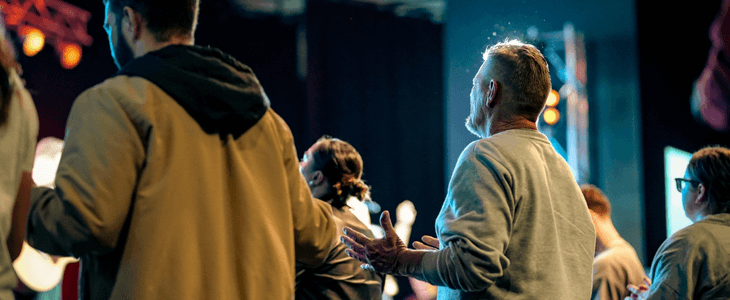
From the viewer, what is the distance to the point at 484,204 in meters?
1.39

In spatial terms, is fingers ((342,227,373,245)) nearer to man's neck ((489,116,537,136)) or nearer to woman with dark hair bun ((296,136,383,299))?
man's neck ((489,116,537,136))

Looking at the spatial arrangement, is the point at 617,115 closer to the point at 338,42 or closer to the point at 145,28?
the point at 338,42

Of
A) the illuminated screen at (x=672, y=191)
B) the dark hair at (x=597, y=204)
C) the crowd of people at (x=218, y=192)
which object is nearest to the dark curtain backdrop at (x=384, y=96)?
the illuminated screen at (x=672, y=191)

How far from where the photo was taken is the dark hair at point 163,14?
122 cm

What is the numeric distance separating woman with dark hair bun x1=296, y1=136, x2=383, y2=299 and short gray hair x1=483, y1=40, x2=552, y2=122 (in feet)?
2.93

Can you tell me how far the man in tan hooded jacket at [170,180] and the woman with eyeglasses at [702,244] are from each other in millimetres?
1425

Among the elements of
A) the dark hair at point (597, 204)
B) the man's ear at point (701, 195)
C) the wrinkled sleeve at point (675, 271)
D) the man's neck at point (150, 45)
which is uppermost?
the man's neck at point (150, 45)

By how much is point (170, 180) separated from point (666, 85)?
5.41m

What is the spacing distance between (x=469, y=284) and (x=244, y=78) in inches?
26.2

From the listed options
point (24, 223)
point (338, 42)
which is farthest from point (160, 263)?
point (338, 42)

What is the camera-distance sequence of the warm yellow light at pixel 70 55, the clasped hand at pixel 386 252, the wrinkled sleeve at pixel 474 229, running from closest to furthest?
the wrinkled sleeve at pixel 474 229
the clasped hand at pixel 386 252
the warm yellow light at pixel 70 55

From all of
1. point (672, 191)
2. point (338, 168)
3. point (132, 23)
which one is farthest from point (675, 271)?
point (672, 191)

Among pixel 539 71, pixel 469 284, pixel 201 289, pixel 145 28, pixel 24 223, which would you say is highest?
pixel 145 28

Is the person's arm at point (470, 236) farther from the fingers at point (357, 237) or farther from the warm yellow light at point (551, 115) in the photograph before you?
the warm yellow light at point (551, 115)
